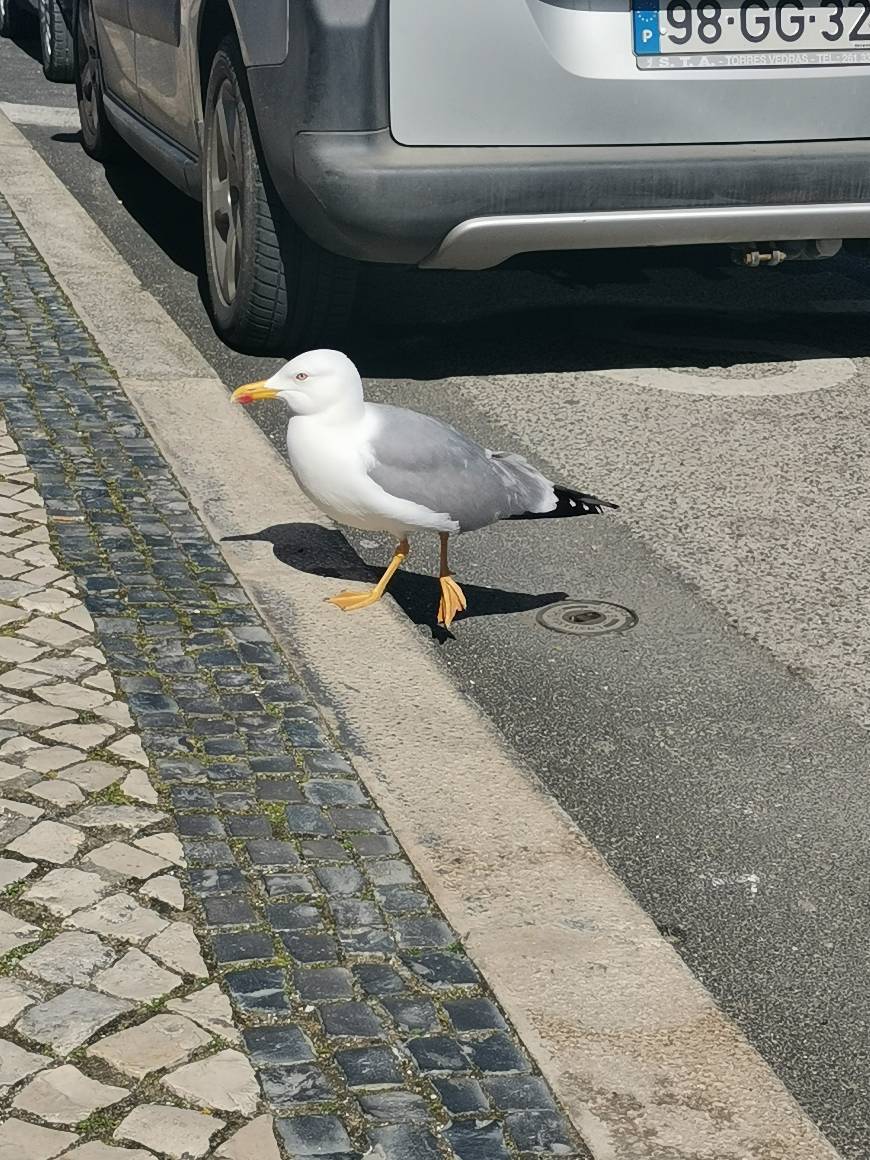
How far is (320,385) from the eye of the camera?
414 cm

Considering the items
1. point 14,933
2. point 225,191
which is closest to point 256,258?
point 225,191

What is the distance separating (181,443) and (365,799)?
2116 mm

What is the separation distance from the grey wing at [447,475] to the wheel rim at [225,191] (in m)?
2.16

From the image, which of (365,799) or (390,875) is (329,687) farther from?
(390,875)

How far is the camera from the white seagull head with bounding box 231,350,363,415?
13.6 ft

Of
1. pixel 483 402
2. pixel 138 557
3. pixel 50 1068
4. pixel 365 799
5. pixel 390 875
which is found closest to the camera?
pixel 50 1068

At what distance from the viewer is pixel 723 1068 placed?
275 cm

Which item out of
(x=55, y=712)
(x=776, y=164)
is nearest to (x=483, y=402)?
(x=776, y=164)

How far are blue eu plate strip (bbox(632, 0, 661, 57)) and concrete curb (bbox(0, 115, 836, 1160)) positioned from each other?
1.56 metres

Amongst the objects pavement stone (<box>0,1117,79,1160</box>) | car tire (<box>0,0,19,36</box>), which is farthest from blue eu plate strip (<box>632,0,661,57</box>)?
car tire (<box>0,0,19,36</box>)

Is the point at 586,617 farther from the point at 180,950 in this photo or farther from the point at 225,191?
the point at 225,191

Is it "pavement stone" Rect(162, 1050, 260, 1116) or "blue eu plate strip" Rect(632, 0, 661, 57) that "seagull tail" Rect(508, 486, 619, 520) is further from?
"pavement stone" Rect(162, 1050, 260, 1116)

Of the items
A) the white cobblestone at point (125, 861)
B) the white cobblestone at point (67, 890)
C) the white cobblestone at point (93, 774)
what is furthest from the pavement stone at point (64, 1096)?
the white cobblestone at point (93, 774)

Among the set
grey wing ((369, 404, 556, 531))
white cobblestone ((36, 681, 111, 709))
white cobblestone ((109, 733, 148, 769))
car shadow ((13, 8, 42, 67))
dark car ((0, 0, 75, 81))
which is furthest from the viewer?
car shadow ((13, 8, 42, 67))
